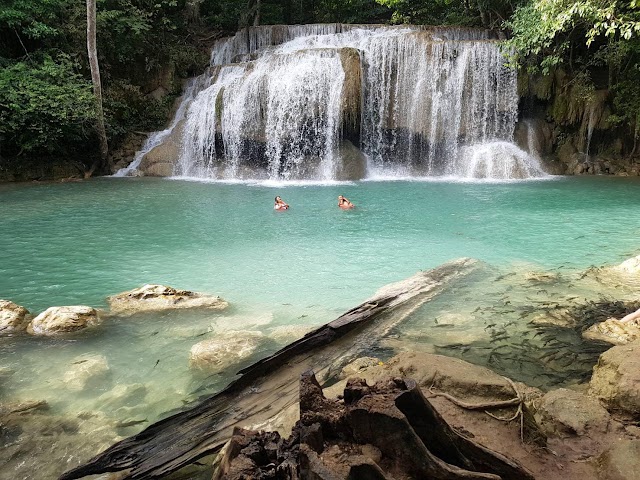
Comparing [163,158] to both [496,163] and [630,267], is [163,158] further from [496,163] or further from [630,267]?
[630,267]

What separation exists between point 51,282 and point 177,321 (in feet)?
8.30

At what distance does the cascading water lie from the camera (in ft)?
53.7

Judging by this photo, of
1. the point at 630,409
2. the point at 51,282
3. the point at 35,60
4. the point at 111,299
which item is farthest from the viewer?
the point at 35,60

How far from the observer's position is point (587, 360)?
3656mm

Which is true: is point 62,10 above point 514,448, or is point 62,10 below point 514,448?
above

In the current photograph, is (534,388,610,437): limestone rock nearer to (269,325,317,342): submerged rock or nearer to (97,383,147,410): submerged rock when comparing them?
(269,325,317,342): submerged rock

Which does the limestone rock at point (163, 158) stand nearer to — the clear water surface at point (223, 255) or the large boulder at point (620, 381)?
the clear water surface at point (223, 255)

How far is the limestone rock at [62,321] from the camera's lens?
455cm

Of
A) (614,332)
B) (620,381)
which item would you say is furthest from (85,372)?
(614,332)

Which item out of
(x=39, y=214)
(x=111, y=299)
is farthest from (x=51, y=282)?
(x=39, y=214)

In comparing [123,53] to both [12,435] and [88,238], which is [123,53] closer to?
[88,238]

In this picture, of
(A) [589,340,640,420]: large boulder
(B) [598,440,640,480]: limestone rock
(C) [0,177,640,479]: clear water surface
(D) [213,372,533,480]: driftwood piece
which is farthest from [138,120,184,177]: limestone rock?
(B) [598,440,640,480]: limestone rock

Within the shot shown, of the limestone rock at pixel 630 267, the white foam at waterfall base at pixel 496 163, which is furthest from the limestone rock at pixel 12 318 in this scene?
the white foam at waterfall base at pixel 496 163

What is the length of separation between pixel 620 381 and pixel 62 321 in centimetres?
470
